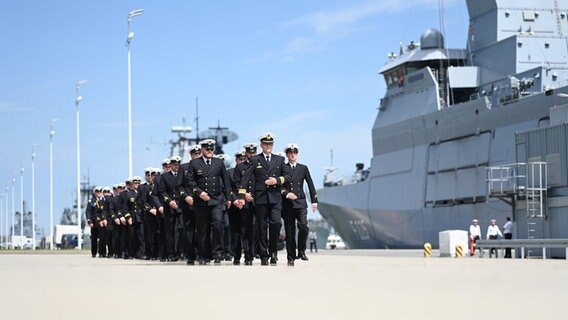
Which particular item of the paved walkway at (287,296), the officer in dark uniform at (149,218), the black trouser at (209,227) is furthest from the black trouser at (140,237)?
the paved walkway at (287,296)

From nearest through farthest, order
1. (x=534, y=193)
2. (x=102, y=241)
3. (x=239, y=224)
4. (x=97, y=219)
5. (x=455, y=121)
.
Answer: (x=239, y=224)
(x=97, y=219)
(x=102, y=241)
(x=534, y=193)
(x=455, y=121)

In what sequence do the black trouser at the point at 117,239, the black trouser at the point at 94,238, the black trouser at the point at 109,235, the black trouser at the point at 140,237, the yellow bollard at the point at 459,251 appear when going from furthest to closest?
the yellow bollard at the point at 459,251 → the black trouser at the point at 94,238 → the black trouser at the point at 109,235 → the black trouser at the point at 117,239 → the black trouser at the point at 140,237

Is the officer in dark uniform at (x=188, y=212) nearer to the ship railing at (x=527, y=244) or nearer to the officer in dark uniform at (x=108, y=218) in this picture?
the officer in dark uniform at (x=108, y=218)

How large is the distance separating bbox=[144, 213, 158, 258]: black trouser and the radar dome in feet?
115

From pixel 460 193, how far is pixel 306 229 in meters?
31.6

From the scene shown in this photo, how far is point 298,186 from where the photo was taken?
16.4 m

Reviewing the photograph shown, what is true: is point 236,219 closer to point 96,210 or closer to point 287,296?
point 287,296

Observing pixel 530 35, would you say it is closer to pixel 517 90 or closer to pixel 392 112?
pixel 517 90

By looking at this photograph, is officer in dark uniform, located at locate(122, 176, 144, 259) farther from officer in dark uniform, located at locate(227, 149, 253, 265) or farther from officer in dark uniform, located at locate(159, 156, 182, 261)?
officer in dark uniform, located at locate(227, 149, 253, 265)

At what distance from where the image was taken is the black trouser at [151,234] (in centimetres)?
2194

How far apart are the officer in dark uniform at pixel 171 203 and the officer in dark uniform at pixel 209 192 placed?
7.32 feet

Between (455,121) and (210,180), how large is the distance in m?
34.1

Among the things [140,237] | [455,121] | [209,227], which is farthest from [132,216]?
[455,121]

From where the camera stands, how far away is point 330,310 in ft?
22.9
